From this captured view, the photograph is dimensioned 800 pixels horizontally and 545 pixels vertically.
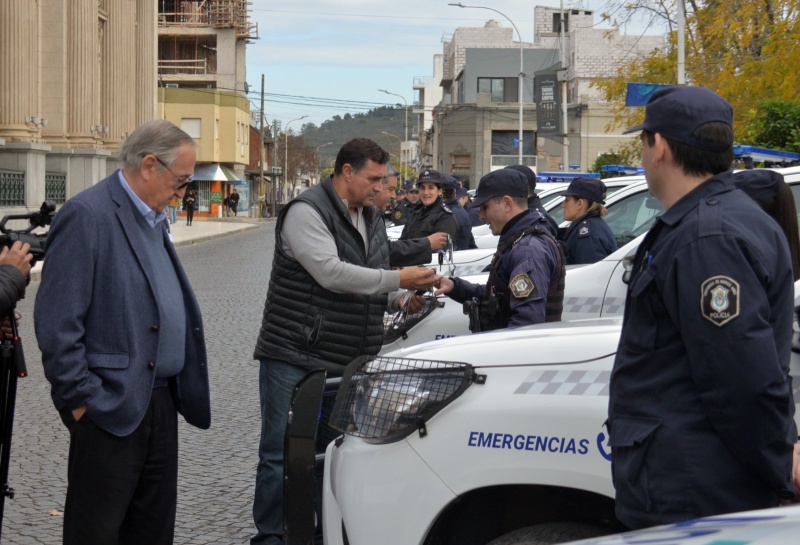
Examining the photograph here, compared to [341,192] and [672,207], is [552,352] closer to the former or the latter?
[672,207]

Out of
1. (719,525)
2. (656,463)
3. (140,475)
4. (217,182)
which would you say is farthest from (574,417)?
(217,182)

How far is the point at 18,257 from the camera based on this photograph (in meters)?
3.98

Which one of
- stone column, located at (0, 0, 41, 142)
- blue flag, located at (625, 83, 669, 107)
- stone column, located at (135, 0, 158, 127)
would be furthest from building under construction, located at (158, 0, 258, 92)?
blue flag, located at (625, 83, 669, 107)

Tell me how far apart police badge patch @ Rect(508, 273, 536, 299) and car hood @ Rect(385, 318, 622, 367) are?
111cm

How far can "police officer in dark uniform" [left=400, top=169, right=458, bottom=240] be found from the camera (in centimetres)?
1128

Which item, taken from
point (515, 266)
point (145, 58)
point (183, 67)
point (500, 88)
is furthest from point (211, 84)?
point (515, 266)

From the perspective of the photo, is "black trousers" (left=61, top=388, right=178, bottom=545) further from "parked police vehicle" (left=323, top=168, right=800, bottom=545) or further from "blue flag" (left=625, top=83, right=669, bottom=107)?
"blue flag" (left=625, top=83, right=669, bottom=107)

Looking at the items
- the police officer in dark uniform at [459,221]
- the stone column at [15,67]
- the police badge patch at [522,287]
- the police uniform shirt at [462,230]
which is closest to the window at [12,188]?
the stone column at [15,67]

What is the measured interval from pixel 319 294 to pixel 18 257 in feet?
4.76

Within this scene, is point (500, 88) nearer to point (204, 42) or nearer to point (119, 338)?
point (204, 42)

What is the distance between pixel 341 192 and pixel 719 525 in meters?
3.31

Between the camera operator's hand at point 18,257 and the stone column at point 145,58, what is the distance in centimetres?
4451

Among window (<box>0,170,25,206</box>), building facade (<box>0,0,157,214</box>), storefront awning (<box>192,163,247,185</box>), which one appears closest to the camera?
window (<box>0,170,25,206</box>)

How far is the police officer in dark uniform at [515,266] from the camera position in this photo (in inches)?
201
